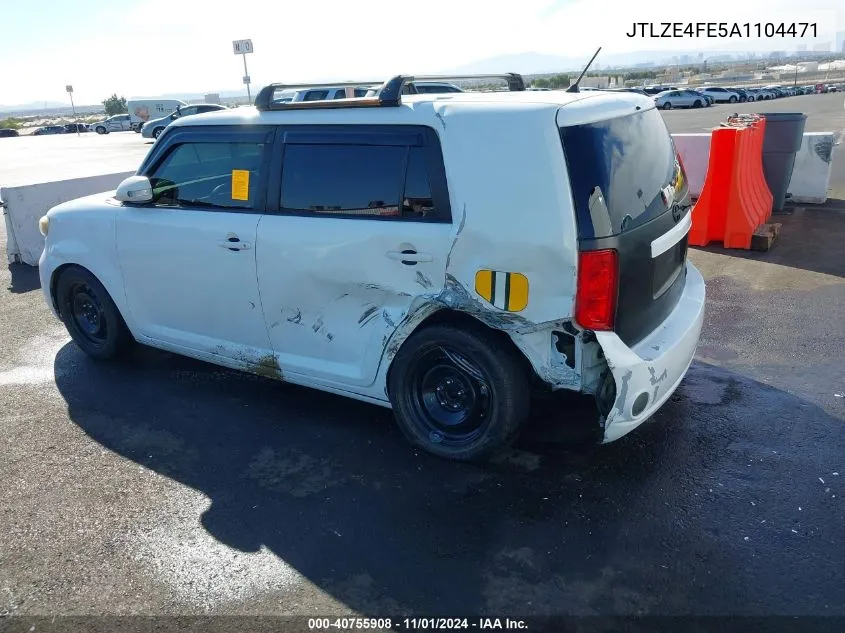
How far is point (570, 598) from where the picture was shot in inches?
108

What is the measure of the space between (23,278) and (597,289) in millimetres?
7416

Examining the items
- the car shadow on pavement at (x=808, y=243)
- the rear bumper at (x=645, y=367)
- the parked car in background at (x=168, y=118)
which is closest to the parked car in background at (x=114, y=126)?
the parked car in background at (x=168, y=118)

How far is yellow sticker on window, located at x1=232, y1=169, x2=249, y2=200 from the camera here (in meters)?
4.12

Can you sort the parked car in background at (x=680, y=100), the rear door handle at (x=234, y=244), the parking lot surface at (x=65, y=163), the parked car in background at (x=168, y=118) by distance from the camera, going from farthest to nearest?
the parked car in background at (x=680, y=100) → the parked car in background at (x=168, y=118) → the parking lot surface at (x=65, y=163) → the rear door handle at (x=234, y=244)

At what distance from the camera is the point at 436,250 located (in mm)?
3426

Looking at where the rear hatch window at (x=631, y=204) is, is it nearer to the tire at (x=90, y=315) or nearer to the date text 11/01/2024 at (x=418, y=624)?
the date text 11/01/2024 at (x=418, y=624)

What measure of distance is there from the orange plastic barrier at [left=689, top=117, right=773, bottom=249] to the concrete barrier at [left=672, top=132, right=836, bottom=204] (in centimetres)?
169

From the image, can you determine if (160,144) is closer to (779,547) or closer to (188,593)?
(188,593)

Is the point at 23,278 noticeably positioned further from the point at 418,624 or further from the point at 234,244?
the point at 418,624

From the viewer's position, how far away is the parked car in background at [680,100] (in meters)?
44.7

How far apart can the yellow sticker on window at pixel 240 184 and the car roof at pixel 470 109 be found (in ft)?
1.00

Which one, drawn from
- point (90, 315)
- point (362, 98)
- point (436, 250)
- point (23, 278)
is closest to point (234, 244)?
point (362, 98)

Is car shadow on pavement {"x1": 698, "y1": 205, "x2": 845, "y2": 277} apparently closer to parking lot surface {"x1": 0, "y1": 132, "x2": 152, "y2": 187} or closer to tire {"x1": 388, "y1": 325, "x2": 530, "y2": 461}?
tire {"x1": 388, "y1": 325, "x2": 530, "y2": 461}

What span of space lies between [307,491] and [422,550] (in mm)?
785
